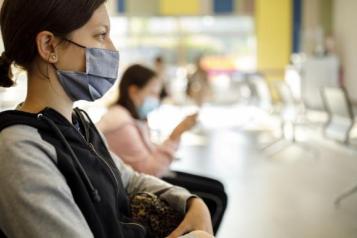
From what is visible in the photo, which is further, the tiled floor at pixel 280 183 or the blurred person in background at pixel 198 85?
the blurred person in background at pixel 198 85

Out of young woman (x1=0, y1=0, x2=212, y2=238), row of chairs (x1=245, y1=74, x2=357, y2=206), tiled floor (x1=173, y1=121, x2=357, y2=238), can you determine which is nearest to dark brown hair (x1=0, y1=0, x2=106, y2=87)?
young woman (x1=0, y1=0, x2=212, y2=238)

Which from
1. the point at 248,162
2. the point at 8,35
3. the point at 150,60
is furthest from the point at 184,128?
the point at 150,60

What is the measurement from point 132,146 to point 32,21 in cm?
129

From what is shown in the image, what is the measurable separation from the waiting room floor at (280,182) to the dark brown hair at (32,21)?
7.05 ft

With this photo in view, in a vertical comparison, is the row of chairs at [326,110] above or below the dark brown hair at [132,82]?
below

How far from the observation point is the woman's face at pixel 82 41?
1.07m

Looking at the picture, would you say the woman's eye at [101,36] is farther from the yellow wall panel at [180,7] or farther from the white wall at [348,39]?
the yellow wall panel at [180,7]

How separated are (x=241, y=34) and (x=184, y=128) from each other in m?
10.7

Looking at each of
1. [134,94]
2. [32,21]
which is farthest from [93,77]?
[134,94]

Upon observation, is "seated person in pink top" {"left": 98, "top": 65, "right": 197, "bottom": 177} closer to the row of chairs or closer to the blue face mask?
the blue face mask

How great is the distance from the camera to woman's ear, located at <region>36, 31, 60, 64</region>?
103 centimetres

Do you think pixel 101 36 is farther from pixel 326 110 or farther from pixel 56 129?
pixel 326 110

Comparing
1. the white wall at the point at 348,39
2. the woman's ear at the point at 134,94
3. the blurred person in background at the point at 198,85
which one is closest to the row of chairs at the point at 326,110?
the blurred person in background at the point at 198,85

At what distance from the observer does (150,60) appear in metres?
12.3
